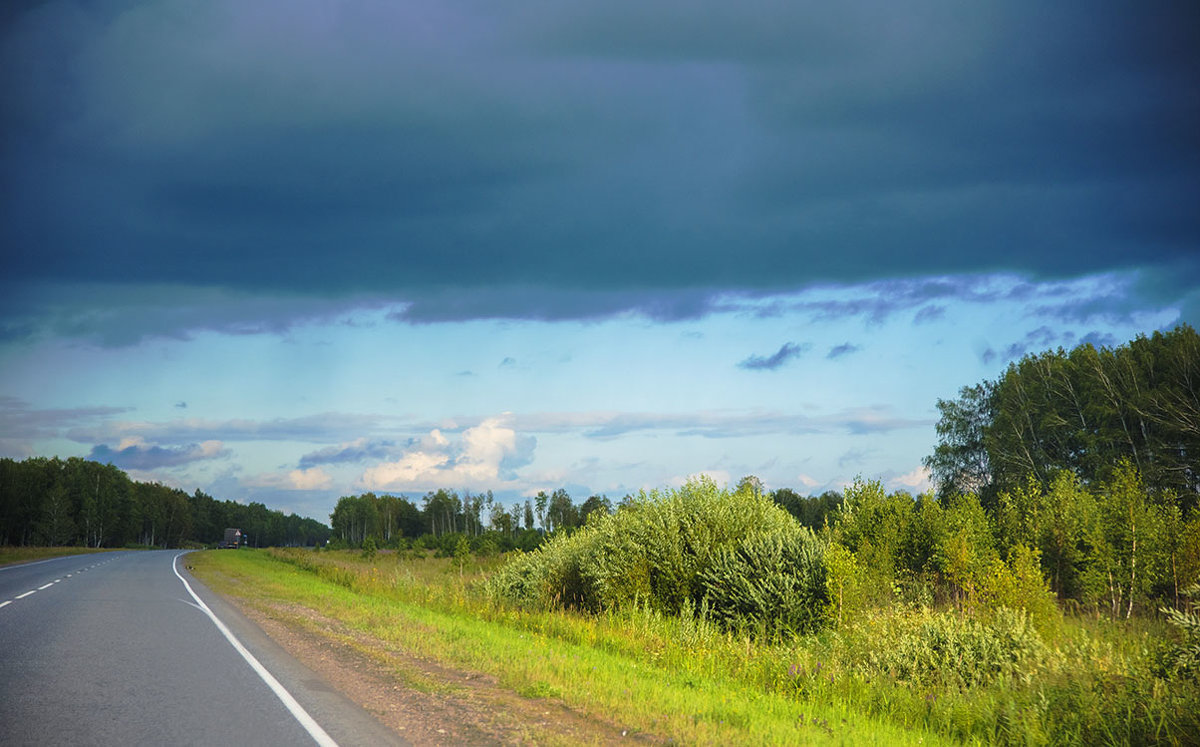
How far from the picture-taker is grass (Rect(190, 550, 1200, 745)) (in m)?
8.91

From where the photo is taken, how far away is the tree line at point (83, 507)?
375ft

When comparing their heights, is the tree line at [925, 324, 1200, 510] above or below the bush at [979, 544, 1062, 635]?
above

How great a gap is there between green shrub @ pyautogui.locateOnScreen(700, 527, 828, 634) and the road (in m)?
10.5

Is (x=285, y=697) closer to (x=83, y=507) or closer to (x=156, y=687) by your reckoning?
(x=156, y=687)

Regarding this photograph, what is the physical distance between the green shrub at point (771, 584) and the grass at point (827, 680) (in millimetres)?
772

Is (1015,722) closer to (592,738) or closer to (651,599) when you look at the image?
(592,738)

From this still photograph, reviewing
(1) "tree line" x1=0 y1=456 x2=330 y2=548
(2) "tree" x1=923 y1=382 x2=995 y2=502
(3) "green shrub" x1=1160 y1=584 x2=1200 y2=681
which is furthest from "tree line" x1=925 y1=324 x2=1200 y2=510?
(1) "tree line" x1=0 y1=456 x2=330 y2=548

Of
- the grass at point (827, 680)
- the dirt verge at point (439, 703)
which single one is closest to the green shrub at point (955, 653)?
the grass at point (827, 680)

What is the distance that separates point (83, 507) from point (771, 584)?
14300 centimetres

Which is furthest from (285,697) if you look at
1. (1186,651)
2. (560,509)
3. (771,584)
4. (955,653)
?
(560,509)

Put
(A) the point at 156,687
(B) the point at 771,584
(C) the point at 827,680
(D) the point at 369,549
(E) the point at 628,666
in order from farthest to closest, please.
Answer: (D) the point at 369,549 → (B) the point at 771,584 → (E) the point at 628,666 → (C) the point at 827,680 → (A) the point at 156,687

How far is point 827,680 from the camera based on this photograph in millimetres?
11688

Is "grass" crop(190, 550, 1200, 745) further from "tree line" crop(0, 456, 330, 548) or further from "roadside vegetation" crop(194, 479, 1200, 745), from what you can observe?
"tree line" crop(0, 456, 330, 548)

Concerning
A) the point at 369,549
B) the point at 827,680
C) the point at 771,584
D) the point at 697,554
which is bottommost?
the point at 369,549
